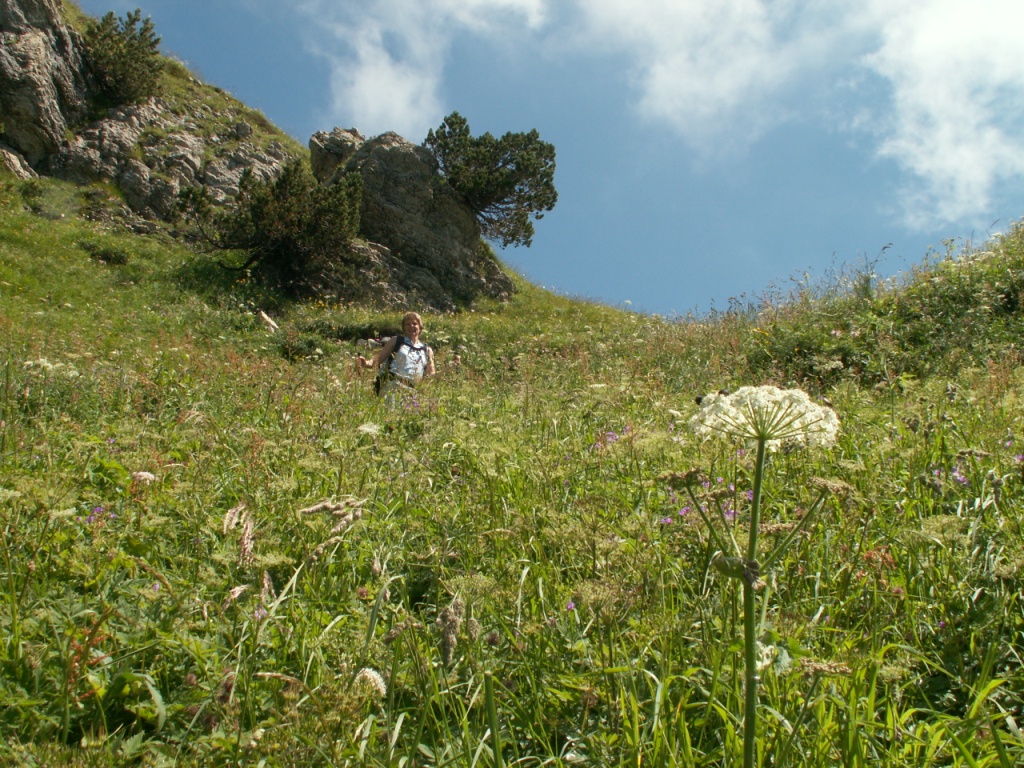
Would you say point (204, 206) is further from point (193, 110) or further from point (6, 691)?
point (6, 691)

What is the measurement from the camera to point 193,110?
28.6 m

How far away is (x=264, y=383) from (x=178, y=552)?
3.45 metres

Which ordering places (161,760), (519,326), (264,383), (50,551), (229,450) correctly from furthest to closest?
(519,326)
(264,383)
(229,450)
(50,551)
(161,760)

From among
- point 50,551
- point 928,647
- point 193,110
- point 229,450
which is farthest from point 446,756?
point 193,110

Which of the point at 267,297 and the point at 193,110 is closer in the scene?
the point at 267,297

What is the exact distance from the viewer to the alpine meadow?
138cm

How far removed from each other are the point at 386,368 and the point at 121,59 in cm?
2641

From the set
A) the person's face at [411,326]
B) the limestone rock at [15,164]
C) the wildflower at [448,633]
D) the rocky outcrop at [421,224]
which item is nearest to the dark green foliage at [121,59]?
the limestone rock at [15,164]

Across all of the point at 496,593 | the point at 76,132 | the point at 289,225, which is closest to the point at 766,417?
the point at 496,593

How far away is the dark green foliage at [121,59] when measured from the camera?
83.5 feet

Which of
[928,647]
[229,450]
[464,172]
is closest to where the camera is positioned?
[928,647]

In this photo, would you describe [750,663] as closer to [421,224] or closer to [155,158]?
[421,224]

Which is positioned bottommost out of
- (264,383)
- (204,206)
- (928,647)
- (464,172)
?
(928,647)

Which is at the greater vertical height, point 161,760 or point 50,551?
point 50,551
